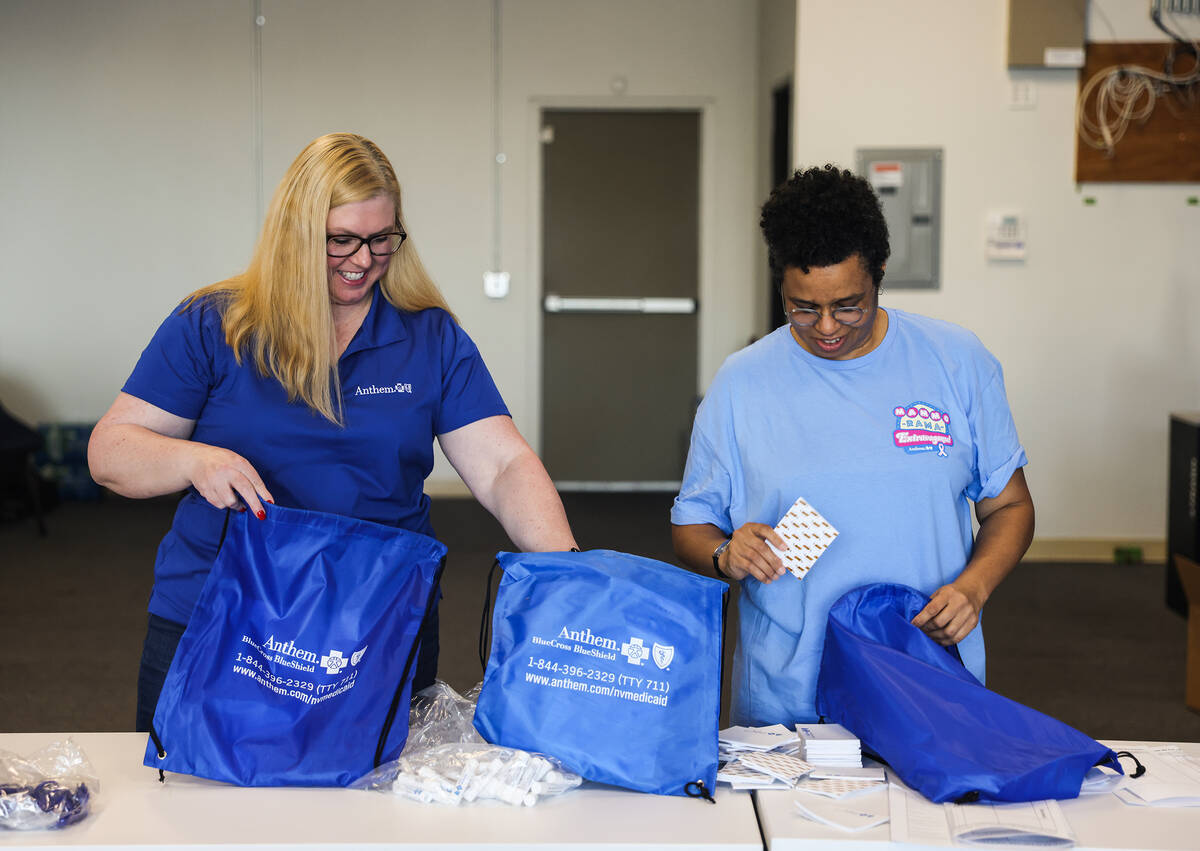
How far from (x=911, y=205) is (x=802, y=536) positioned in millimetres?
3971

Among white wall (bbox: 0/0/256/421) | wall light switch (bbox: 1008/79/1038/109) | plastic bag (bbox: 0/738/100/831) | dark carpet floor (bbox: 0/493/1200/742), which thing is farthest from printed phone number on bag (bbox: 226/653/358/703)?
white wall (bbox: 0/0/256/421)

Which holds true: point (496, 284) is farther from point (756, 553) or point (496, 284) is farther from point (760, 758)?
point (760, 758)

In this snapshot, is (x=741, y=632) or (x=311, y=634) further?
(x=741, y=632)

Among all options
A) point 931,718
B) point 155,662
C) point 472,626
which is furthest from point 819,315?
point 472,626

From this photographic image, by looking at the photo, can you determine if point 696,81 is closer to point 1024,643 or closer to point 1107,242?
point 1107,242

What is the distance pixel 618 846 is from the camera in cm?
130

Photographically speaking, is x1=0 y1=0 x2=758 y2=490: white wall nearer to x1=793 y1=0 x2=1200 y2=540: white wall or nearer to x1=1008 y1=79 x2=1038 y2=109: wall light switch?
x1=793 y1=0 x2=1200 y2=540: white wall

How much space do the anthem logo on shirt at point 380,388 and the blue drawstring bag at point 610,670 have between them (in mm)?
362

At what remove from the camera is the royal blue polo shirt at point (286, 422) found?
164cm

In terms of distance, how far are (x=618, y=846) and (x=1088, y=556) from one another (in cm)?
473

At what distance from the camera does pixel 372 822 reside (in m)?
1.35


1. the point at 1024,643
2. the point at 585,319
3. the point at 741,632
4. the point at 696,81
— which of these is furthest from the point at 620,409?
the point at 741,632

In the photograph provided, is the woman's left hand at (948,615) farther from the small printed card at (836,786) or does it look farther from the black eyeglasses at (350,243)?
the black eyeglasses at (350,243)

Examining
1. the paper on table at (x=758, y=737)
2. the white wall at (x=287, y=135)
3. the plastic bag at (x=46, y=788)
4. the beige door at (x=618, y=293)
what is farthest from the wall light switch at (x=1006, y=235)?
the plastic bag at (x=46, y=788)
